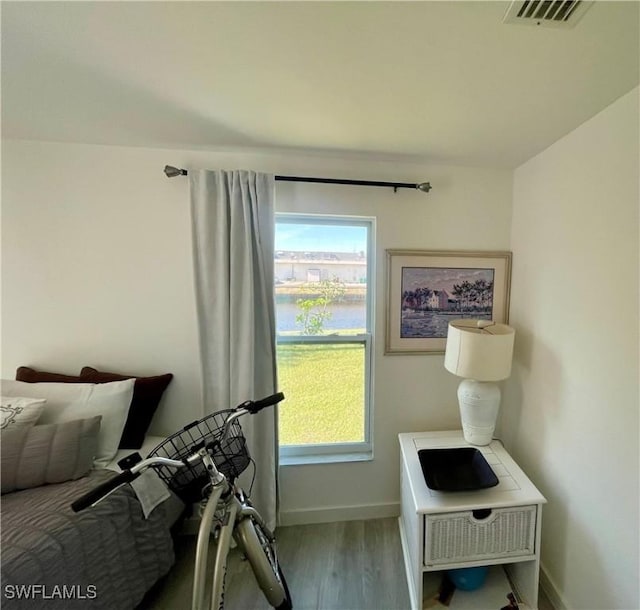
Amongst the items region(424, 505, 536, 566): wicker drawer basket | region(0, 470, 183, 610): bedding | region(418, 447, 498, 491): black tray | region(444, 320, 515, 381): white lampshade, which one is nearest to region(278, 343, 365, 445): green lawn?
region(418, 447, 498, 491): black tray

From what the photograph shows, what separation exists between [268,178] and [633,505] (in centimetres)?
217

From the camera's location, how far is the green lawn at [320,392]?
1.80 meters

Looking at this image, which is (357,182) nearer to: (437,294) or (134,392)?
(437,294)

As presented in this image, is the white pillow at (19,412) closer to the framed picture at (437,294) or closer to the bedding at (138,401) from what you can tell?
the bedding at (138,401)

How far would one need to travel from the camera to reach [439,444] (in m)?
1.58

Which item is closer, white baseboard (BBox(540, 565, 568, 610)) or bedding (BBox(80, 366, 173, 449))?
white baseboard (BBox(540, 565, 568, 610))

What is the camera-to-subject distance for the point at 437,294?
172 centimetres

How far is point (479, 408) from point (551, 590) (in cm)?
91

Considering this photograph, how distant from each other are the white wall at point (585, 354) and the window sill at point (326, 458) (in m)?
0.96

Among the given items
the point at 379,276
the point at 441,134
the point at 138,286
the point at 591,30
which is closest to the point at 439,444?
the point at 379,276

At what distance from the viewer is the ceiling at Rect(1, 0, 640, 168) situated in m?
0.77

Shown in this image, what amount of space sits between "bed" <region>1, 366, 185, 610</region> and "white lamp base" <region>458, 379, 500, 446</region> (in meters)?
1.68

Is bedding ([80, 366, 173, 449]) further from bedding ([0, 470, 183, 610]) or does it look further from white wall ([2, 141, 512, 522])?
bedding ([0, 470, 183, 610])

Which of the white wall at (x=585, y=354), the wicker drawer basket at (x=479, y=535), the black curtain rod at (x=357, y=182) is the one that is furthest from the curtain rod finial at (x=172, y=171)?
the wicker drawer basket at (x=479, y=535)
